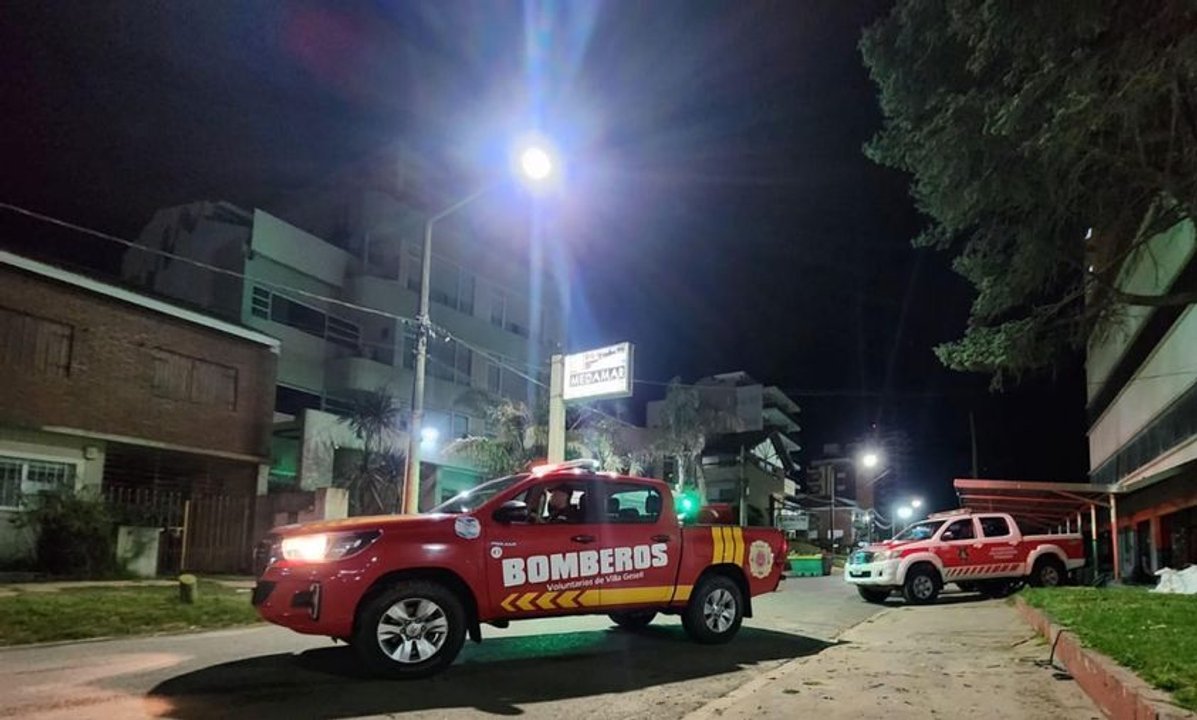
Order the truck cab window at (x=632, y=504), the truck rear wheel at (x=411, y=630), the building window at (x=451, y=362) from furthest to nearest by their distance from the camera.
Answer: the building window at (x=451, y=362), the truck cab window at (x=632, y=504), the truck rear wheel at (x=411, y=630)

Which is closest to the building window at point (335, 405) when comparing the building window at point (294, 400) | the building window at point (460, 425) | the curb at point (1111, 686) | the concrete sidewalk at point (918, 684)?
the building window at point (294, 400)

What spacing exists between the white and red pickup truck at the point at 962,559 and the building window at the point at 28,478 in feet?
53.9

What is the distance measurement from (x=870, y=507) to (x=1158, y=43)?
2727 inches

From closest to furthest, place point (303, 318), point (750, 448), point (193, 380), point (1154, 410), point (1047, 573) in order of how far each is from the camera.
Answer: point (1047, 573), point (193, 380), point (1154, 410), point (303, 318), point (750, 448)

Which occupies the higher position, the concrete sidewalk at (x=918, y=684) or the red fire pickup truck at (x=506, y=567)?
the red fire pickup truck at (x=506, y=567)

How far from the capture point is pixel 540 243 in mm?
44281

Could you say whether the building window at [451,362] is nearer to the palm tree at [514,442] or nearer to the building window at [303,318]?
the building window at [303,318]

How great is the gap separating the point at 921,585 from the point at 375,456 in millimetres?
17094

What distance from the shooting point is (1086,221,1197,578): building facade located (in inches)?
818

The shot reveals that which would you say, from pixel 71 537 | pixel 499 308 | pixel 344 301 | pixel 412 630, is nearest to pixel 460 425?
pixel 344 301

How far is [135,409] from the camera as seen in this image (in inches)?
833

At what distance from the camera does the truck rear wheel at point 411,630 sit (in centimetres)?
737

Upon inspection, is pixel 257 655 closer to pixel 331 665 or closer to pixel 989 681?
pixel 331 665

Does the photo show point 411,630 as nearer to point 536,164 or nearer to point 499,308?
point 536,164
